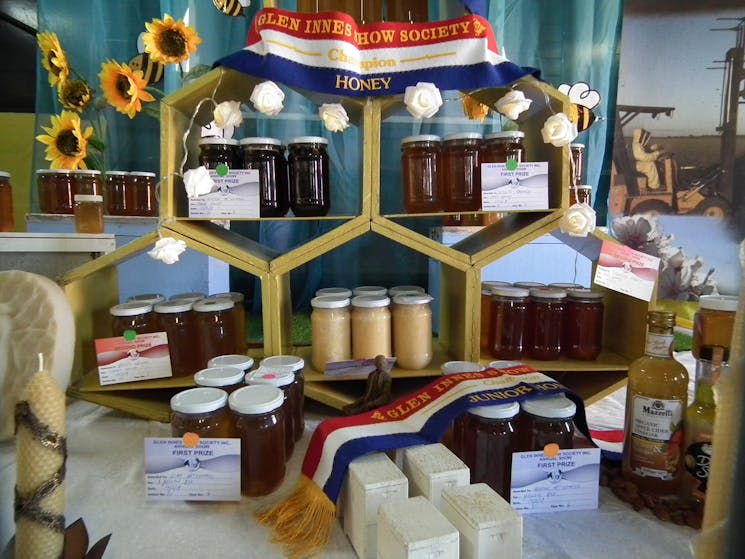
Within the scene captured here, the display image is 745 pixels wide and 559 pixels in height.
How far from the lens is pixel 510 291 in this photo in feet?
3.74

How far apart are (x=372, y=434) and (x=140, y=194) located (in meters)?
1.48

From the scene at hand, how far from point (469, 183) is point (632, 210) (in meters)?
1.71

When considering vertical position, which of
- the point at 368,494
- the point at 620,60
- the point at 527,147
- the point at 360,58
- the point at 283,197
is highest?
the point at 620,60

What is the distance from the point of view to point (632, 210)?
244 centimetres

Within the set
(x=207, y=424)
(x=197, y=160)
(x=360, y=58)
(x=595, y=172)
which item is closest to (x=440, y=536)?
(x=207, y=424)

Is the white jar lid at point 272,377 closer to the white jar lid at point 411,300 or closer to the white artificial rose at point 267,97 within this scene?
the white jar lid at point 411,300

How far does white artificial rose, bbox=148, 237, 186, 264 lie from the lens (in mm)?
979

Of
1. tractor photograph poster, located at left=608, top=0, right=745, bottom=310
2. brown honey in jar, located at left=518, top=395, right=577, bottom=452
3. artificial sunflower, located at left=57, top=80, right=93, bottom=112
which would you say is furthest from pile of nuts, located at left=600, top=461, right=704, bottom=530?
artificial sunflower, located at left=57, top=80, right=93, bottom=112

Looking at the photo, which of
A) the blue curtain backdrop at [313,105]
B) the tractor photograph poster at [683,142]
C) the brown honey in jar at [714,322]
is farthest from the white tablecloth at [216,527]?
the tractor photograph poster at [683,142]

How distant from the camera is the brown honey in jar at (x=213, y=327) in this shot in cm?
111

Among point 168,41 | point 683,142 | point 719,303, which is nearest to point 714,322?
point 719,303

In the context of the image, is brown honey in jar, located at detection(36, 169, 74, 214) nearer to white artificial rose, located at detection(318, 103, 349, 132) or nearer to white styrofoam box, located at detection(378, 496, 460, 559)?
white artificial rose, located at detection(318, 103, 349, 132)

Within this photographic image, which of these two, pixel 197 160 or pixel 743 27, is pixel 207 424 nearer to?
pixel 197 160

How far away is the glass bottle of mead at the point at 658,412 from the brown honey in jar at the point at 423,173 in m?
0.51
